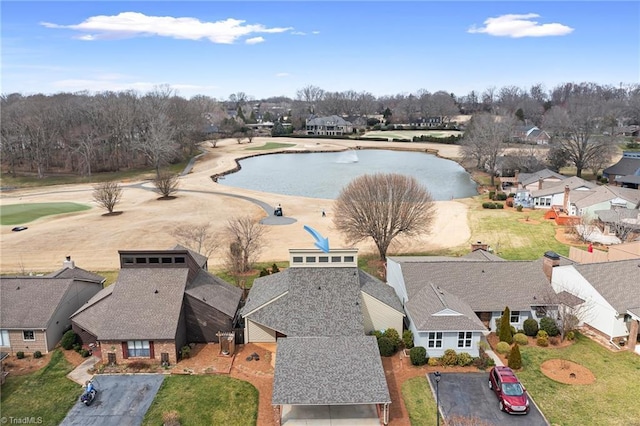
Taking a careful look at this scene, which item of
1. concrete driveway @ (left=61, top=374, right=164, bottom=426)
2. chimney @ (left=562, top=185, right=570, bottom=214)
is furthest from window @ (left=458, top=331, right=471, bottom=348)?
chimney @ (left=562, top=185, right=570, bottom=214)

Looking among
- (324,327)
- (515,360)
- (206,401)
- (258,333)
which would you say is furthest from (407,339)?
(206,401)

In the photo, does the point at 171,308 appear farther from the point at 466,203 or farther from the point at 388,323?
the point at 466,203

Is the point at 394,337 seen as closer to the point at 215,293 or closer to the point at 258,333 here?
the point at 258,333

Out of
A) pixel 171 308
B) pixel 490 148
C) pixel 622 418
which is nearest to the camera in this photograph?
pixel 622 418

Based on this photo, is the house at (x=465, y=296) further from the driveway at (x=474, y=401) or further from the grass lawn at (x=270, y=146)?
the grass lawn at (x=270, y=146)

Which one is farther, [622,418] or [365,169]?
[365,169]

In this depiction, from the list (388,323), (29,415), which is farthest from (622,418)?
(29,415)
